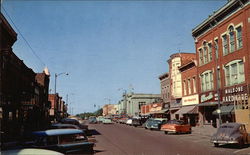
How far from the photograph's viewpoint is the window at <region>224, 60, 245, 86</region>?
2841 centimetres

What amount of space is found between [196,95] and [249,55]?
42.0 feet

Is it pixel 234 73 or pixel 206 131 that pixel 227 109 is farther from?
pixel 234 73

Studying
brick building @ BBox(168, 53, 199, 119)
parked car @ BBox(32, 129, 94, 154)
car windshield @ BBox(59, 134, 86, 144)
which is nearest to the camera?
parked car @ BBox(32, 129, 94, 154)

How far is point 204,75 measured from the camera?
121 ft

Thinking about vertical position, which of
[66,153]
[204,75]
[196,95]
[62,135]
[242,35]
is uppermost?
[242,35]

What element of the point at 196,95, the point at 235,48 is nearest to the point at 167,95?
the point at 196,95

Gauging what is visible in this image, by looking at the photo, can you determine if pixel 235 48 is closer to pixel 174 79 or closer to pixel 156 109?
pixel 174 79

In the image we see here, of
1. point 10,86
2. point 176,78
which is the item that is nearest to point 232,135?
point 10,86

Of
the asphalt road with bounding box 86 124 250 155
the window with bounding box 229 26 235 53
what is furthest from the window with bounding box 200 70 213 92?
the asphalt road with bounding box 86 124 250 155

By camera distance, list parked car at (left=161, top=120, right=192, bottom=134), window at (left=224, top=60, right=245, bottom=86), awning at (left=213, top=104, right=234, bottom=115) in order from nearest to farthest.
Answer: window at (left=224, top=60, right=245, bottom=86) → awning at (left=213, top=104, right=234, bottom=115) → parked car at (left=161, top=120, right=192, bottom=134)

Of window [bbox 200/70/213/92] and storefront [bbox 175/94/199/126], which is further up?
window [bbox 200/70/213/92]

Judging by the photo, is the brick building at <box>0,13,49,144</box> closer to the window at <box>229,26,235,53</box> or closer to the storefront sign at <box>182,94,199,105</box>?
the storefront sign at <box>182,94,199,105</box>

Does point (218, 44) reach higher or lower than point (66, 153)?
higher

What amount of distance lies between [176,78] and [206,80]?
10.8 m
